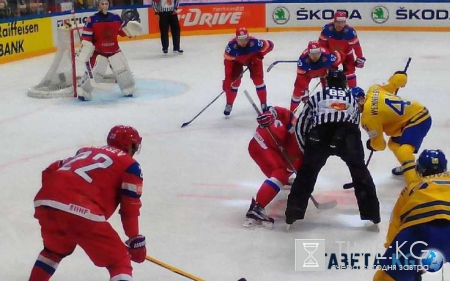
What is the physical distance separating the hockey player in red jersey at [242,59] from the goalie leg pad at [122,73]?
147 centimetres

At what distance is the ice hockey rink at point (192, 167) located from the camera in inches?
164

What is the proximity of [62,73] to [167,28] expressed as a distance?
10.3 ft

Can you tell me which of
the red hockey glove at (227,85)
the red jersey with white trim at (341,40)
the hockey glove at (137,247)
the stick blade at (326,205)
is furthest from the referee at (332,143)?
the red jersey with white trim at (341,40)

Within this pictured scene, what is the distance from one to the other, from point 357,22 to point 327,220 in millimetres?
9433

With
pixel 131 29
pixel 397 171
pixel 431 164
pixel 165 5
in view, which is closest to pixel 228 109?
pixel 131 29

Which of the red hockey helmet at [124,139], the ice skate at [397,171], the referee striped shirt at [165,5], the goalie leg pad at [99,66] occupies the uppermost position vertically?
the red hockey helmet at [124,139]

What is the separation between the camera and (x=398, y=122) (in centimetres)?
497

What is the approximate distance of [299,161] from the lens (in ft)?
15.4

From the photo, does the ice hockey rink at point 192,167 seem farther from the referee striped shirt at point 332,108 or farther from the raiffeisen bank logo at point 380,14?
the raiffeisen bank logo at point 380,14

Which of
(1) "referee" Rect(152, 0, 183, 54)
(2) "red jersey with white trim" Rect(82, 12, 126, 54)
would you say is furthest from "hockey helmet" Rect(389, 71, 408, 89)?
(1) "referee" Rect(152, 0, 183, 54)

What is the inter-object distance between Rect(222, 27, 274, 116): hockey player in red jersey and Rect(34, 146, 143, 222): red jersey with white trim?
395 cm

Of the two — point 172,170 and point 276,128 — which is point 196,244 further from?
point 172,170

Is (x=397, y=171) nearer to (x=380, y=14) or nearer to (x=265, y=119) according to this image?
(x=265, y=119)

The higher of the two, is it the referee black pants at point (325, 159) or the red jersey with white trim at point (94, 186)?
the red jersey with white trim at point (94, 186)
